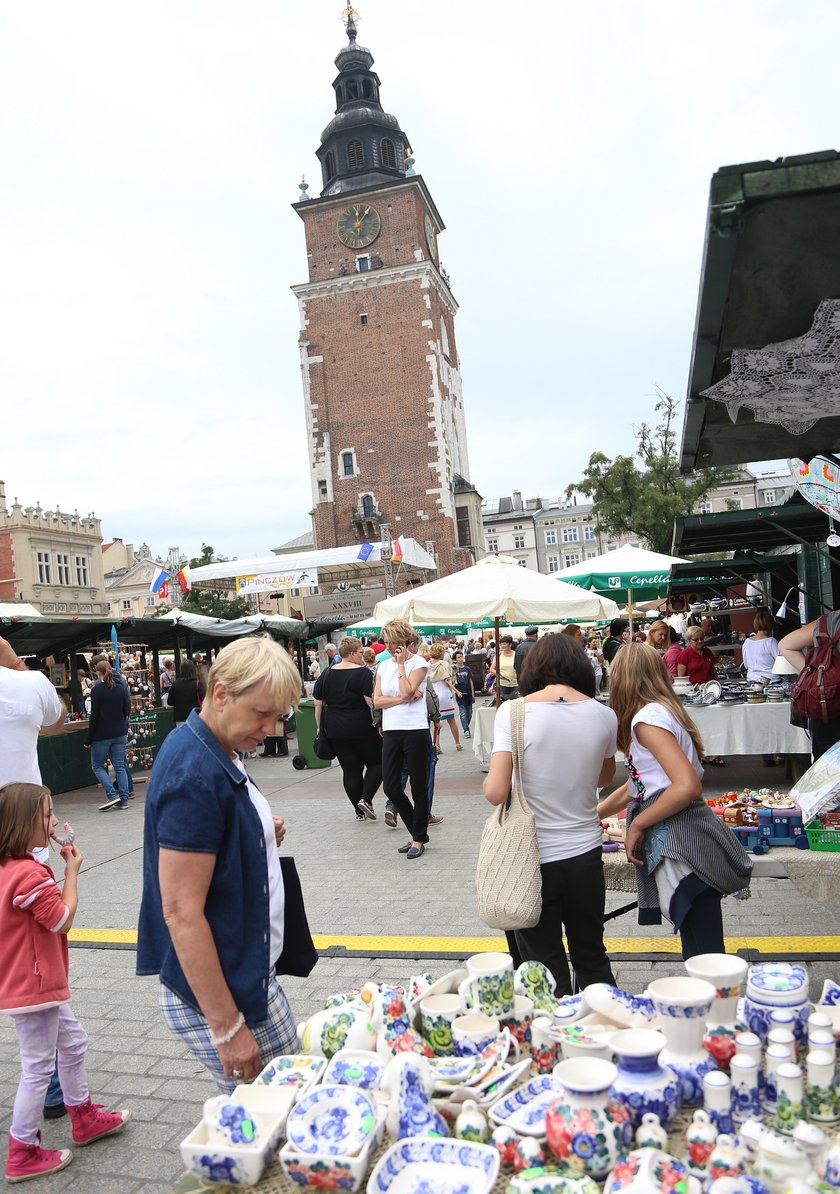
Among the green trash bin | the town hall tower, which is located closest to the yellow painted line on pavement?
the green trash bin

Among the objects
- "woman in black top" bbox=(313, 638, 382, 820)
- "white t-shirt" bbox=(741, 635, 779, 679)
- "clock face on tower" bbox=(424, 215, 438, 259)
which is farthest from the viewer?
"clock face on tower" bbox=(424, 215, 438, 259)

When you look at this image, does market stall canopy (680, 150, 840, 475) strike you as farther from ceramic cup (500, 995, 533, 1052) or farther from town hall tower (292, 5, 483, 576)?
town hall tower (292, 5, 483, 576)

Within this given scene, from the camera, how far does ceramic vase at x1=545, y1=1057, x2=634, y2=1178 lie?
169 centimetres

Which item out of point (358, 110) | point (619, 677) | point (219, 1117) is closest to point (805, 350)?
point (619, 677)

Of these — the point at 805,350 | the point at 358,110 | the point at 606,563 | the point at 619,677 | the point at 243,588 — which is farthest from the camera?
the point at 358,110

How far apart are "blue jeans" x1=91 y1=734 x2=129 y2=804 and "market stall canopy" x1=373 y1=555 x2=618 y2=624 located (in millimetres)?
4167

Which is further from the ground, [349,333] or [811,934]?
[349,333]

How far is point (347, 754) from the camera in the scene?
8.90 metres

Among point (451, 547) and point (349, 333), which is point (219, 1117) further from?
point (349, 333)

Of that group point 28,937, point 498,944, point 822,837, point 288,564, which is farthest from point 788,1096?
point 288,564

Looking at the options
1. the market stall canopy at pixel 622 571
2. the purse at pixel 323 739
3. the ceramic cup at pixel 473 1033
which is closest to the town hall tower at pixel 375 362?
the market stall canopy at pixel 622 571

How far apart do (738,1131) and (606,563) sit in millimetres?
11334

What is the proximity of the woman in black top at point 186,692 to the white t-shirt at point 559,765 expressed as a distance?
1071cm

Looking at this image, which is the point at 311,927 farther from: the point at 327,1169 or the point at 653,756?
the point at 327,1169
